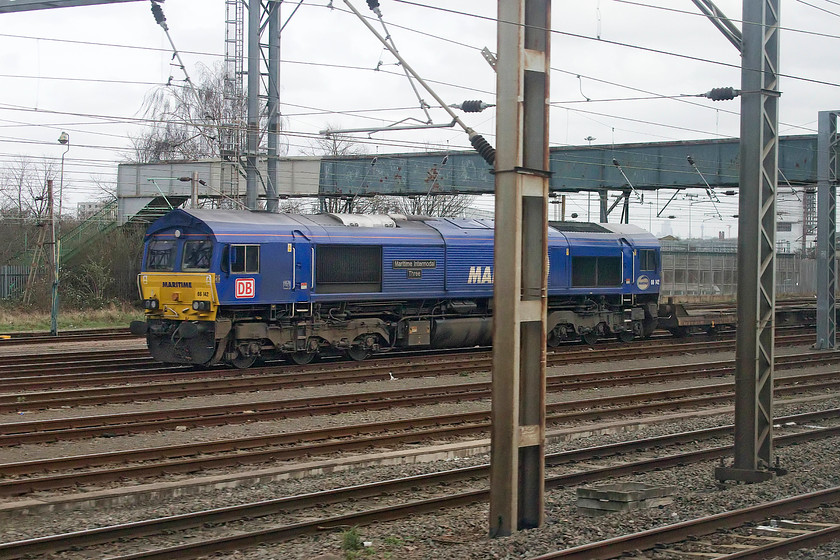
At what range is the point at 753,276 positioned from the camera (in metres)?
11.1

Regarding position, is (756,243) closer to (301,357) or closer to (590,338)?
(301,357)

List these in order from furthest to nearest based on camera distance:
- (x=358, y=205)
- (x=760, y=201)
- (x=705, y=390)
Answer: (x=358, y=205)
(x=705, y=390)
(x=760, y=201)

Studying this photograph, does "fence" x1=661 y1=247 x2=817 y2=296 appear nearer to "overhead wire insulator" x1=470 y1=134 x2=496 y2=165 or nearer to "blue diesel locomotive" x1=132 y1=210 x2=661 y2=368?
"blue diesel locomotive" x1=132 y1=210 x2=661 y2=368

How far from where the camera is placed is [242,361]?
2031 cm

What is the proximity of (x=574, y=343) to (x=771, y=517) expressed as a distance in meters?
19.1

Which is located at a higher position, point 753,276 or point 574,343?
point 753,276

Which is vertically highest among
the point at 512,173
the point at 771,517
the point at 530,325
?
the point at 512,173

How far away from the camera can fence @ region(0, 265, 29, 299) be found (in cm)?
3950

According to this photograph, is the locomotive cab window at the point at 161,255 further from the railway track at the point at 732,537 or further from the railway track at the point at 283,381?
the railway track at the point at 732,537

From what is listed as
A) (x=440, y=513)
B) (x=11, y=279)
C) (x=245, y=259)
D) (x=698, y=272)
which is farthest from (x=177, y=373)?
(x=698, y=272)

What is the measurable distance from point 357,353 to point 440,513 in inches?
508

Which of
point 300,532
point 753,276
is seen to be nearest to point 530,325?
point 300,532

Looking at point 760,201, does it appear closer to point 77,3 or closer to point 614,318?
point 77,3

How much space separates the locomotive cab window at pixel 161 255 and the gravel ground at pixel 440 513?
613 centimetres
